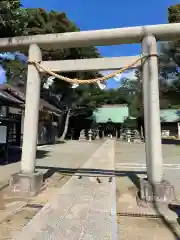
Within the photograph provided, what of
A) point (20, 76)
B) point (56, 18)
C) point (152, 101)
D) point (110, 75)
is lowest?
point (152, 101)

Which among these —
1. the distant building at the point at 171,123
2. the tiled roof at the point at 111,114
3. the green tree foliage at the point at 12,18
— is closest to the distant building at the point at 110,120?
the tiled roof at the point at 111,114

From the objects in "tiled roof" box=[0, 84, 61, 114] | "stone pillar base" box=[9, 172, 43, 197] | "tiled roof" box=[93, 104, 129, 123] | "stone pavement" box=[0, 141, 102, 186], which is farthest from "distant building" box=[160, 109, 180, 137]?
"stone pillar base" box=[9, 172, 43, 197]

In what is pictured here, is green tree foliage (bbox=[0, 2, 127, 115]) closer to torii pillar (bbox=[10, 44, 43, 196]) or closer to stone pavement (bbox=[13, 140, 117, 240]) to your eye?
torii pillar (bbox=[10, 44, 43, 196])

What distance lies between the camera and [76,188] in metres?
6.51

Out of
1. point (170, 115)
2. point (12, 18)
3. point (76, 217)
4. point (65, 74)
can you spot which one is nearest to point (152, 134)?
point (76, 217)

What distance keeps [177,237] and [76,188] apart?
3.29m

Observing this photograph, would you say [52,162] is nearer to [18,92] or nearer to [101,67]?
[101,67]

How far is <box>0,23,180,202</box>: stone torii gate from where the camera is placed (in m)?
5.61

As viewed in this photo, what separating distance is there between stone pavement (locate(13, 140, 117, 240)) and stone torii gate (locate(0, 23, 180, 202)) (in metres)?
0.94

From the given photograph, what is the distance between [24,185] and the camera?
5809 mm

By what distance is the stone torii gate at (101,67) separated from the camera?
561 centimetres

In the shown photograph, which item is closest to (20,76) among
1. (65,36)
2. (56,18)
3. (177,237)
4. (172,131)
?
(56,18)

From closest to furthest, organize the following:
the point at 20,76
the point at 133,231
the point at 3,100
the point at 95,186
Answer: the point at 133,231 → the point at 95,186 → the point at 3,100 → the point at 20,76

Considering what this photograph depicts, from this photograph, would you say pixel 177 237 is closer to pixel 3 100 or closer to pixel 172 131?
pixel 3 100
